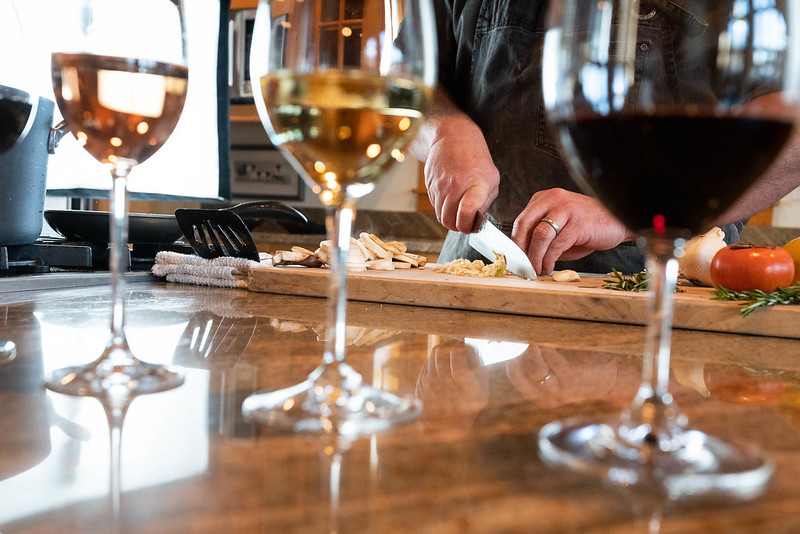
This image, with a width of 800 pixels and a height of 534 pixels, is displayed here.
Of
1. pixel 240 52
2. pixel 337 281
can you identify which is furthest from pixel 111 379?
pixel 240 52

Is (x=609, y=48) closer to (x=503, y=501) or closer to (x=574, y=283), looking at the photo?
(x=503, y=501)

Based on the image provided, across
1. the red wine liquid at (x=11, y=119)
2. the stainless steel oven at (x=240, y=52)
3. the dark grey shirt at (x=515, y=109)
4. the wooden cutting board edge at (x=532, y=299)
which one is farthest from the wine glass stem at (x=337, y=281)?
the stainless steel oven at (x=240, y=52)

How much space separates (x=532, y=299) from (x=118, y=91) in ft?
2.20

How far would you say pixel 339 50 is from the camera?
0.48m

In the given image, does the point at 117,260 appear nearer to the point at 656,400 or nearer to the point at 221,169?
the point at 656,400

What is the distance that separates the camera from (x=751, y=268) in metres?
1.20

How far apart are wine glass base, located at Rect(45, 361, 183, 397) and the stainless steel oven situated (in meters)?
3.87

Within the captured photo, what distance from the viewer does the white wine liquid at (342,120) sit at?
478mm

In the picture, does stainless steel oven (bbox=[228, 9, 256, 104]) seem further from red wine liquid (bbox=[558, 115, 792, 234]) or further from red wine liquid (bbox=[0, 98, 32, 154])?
red wine liquid (bbox=[558, 115, 792, 234])

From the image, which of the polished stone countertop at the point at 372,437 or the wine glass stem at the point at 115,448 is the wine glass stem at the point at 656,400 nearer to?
the polished stone countertop at the point at 372,437

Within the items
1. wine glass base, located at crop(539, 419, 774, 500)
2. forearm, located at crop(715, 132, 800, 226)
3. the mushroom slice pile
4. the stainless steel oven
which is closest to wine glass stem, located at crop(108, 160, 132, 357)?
wine glass base, located at crop(539, 419, 774, 500)

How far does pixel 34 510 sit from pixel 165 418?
0.49 feet

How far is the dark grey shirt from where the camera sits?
6.14 feet

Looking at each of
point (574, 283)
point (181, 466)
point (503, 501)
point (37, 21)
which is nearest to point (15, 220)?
point (37, 21)
